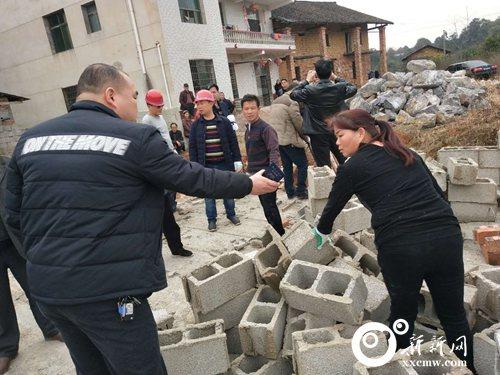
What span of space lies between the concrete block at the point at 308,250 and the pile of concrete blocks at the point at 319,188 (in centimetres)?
126

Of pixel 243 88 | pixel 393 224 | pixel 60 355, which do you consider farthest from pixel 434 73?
pixel 60 355

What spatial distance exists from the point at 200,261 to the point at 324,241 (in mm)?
2167

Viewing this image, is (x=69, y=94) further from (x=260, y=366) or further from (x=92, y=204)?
(x=92, y=204)

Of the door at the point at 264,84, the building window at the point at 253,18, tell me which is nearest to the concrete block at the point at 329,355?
the door at the point at 264,84

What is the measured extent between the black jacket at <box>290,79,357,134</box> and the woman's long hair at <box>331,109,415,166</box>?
2744 mm

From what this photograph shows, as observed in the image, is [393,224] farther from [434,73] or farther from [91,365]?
[434,73]

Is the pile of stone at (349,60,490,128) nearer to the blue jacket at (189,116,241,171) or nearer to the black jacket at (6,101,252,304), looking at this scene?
the blue jacket at (189,116,241,171)

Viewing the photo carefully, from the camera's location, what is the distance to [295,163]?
602 centimetres

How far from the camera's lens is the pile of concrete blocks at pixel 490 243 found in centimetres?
354

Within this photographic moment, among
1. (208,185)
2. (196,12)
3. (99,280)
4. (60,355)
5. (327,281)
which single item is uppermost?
(196,12)

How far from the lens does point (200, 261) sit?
4613 mm

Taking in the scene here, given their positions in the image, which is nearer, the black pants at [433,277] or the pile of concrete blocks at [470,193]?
the black pants at [433,277]

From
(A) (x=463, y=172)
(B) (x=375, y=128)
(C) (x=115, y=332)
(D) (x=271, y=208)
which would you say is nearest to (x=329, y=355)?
(C) (x=115, y=332)

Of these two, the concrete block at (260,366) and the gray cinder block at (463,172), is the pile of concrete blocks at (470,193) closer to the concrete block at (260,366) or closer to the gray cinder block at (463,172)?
the gray cinder block at (463,172)
